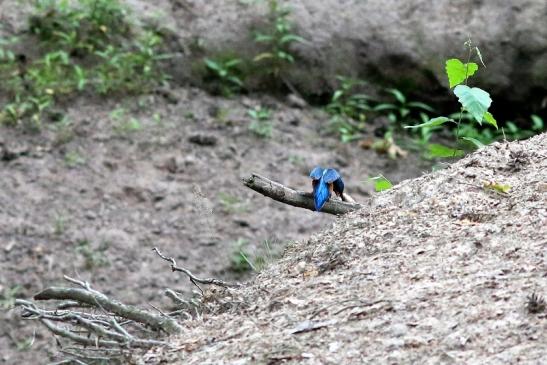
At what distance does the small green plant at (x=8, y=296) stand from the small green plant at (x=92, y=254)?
0.42 m

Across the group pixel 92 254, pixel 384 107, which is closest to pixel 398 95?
pixel 384 107

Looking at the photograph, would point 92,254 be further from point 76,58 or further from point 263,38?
point 263,38

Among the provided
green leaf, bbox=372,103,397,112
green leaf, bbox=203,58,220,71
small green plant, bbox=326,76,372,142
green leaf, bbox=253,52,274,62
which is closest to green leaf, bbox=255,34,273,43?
green leaf, bbox=253,52,274,62

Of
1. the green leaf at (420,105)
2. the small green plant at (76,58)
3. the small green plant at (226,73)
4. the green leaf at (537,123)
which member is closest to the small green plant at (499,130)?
the green leaf at (537,123)

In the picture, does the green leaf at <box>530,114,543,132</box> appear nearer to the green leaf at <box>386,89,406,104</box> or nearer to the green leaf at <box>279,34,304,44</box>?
the green leaf at <box>386,89,406,104</box>

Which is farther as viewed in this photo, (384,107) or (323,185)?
(384,107)

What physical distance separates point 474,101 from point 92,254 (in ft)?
10.2

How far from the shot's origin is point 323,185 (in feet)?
10.5

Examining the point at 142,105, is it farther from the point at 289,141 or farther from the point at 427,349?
the point at 427,349

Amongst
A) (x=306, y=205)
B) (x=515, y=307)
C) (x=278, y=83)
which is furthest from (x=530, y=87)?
(x=515, y=307)

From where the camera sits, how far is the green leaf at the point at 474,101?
308 cm

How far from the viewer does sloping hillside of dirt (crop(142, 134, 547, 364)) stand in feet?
7.43

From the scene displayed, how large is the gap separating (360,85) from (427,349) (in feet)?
16.6

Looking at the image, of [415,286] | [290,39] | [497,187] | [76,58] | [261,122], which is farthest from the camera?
[290,39]
